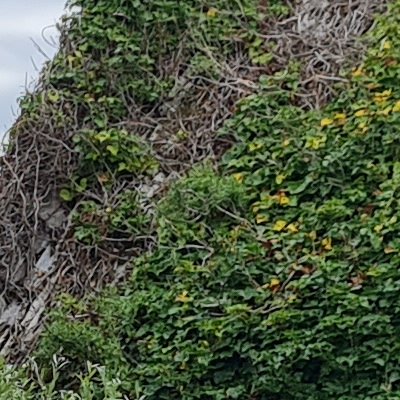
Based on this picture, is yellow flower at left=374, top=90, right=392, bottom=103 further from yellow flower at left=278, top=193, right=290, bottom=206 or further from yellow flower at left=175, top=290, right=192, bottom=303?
yellow flower at left=175, top=290, right=192, bottom=303

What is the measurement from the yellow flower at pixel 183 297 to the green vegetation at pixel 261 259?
15mm

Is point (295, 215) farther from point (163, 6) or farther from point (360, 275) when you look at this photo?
point (163, 6)

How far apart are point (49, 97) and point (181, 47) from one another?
797mm

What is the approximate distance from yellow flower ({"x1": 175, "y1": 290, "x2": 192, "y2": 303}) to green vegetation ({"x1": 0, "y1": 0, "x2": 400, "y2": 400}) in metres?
0.02

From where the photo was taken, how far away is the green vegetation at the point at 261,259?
335cm

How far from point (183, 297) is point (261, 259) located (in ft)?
1.25

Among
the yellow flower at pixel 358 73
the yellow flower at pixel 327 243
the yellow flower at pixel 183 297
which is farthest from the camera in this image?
Answer: the yellow flower at pixel 358 73

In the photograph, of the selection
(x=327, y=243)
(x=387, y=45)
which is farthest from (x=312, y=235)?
(x=387, y=45)

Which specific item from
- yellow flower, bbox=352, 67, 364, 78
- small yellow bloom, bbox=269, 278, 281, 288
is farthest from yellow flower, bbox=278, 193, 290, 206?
yellow flower, bbox=352, 67, 364, 78

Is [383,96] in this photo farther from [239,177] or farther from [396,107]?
[239,177]

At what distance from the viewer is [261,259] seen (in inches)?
143

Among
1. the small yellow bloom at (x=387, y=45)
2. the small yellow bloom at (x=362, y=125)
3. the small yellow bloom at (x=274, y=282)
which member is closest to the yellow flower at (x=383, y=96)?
the small yellow bloom at (x=362, y=125)

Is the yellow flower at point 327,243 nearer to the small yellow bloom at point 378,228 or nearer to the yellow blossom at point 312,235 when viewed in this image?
the yellow blossom at point 312,235

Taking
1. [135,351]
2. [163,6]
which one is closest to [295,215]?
[135,351]
